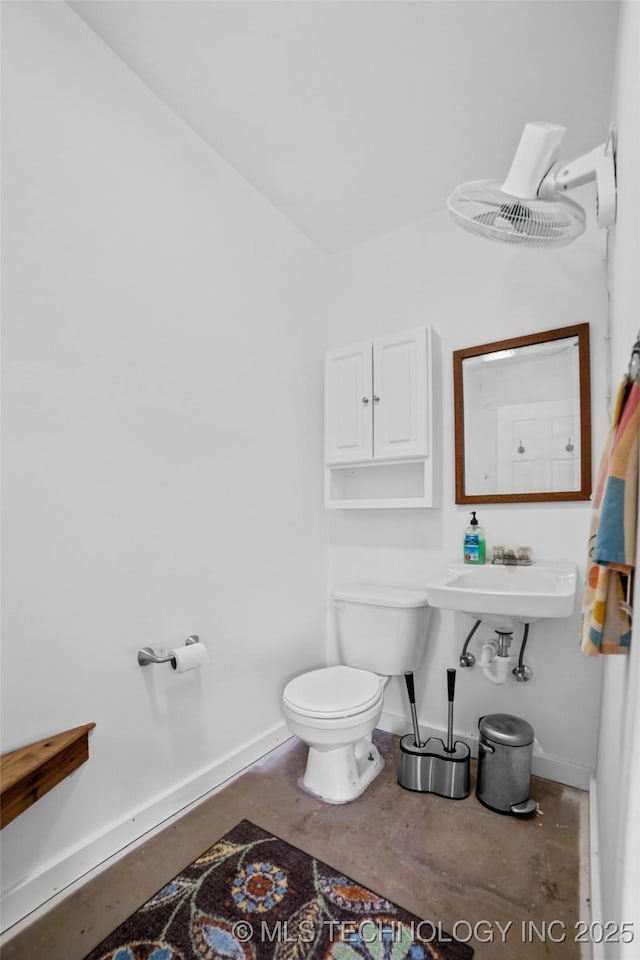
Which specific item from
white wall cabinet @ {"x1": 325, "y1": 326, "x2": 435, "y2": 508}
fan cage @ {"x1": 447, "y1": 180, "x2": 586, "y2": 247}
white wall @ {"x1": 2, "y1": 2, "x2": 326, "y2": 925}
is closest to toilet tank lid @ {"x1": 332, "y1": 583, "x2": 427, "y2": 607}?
white wall @ {"x1": 2, "y1": 2, "x2": 326, "y2": 925}

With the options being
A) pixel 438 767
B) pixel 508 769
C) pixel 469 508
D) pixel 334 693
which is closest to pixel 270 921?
pixel 334 693

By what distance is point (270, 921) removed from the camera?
125cm

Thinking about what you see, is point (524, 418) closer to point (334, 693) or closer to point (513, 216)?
point (513, 216)

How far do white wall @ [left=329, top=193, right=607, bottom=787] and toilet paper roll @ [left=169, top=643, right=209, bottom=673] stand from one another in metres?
1.05

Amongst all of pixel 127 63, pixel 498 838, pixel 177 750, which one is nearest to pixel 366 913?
pixel 498 838

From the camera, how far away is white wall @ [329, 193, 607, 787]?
189cm

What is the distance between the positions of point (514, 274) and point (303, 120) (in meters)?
1.10

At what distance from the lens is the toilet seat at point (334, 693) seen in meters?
1.69

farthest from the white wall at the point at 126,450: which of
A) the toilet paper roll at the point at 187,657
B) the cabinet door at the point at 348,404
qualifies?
the cabinet door at the point at 348,404

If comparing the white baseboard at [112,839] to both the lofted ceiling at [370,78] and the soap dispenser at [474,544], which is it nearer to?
the soap dispenser at [474,544]

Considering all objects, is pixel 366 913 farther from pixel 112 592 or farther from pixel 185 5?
pixel 185 5

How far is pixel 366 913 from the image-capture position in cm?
128

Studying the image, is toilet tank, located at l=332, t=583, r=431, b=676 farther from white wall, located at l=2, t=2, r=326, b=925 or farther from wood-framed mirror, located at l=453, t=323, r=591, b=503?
wood-framed mirror, located at l=453, t=323, r=591, b=503

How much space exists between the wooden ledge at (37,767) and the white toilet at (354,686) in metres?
0.73
